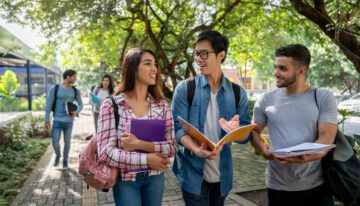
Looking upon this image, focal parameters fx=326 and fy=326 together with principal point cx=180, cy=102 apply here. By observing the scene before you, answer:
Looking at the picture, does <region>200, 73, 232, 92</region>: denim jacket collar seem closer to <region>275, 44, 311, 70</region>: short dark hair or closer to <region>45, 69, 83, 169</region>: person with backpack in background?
<region>275, 44, 311, 70</region>: short dark hair

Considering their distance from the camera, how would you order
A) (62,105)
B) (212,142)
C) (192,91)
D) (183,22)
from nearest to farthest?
1. (212,142)
2. (192,91)
3. (62,105)
4. (183,22)

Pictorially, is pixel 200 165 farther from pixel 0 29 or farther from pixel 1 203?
pixel 0 29

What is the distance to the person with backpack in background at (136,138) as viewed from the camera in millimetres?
2258

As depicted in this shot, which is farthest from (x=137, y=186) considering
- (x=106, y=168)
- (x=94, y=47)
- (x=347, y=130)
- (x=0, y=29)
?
(x=94, y=47)

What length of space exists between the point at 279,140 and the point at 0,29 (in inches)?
313

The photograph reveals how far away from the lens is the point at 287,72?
2.50 meters

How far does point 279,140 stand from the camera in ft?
8.42

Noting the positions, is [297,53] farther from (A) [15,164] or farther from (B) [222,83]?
(A) [15,164]

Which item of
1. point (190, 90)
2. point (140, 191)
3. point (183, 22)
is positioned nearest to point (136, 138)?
point (140, 191)

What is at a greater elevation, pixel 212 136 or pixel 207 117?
pixel 207 117

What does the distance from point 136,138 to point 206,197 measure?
764 millimetres

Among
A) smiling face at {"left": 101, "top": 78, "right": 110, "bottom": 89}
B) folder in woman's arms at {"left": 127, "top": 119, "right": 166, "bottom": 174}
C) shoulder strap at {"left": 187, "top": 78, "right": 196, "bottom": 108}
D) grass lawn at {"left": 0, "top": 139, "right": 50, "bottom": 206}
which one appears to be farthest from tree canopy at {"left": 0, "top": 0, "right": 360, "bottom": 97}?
grass lawn at {"left": 0, "top": 139, "right": 50, "bottom": 206}

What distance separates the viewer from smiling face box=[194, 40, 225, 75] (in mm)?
2477

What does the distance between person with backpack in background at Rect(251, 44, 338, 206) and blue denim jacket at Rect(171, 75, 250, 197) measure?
0.32 m
